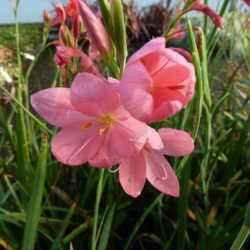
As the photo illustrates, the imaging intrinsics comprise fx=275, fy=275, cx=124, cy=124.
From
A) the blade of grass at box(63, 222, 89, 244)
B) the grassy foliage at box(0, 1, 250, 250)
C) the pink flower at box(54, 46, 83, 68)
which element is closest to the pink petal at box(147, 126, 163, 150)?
the grassy foliage at box(0, 1, 250, 250)

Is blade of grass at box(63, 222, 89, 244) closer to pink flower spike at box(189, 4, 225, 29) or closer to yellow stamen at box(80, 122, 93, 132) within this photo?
yellow stamen at box(80, 122, 93, 132)

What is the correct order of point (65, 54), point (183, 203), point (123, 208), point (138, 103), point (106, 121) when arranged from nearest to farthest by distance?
point (138, 103) → point (106, 121) → point (65, 54) → point (183, 203) → point (123, 208)

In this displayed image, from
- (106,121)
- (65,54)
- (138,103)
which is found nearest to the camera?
(138,103)

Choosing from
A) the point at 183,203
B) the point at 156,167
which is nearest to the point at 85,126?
the point at 156,167

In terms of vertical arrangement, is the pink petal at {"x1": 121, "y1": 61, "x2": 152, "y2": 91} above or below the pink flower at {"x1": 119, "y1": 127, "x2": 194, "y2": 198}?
above

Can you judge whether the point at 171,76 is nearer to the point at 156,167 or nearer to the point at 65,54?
the point at 156,167

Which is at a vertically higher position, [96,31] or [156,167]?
[96,31]
